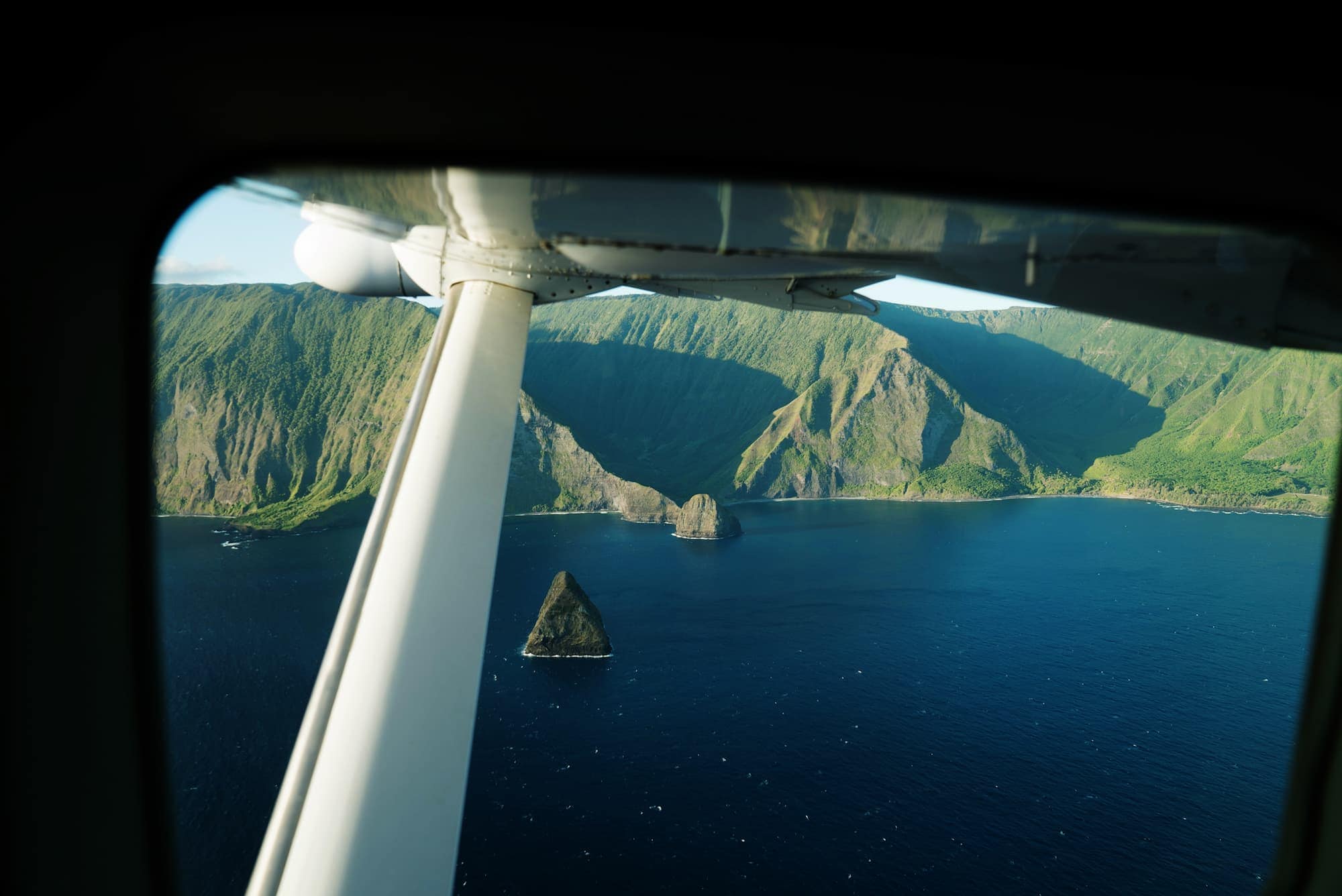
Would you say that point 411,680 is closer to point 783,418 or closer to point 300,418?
point 300,418

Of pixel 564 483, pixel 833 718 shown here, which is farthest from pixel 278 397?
pixel 833 718

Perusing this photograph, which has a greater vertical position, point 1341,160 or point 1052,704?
point 1341,160

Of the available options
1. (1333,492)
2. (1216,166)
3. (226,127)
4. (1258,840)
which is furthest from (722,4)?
(1258,840)

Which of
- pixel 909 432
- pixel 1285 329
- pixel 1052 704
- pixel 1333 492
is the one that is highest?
pixel 1285 329

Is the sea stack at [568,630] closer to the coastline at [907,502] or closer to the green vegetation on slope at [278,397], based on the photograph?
the coastline at [907,502]

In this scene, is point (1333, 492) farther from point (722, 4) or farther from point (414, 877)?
point (414, 877)

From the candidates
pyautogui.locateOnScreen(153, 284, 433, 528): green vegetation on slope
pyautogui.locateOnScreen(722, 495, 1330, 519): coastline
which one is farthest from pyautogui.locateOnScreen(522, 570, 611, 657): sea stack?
pyautogui.locateOnScreen(722, 495, 1330, 519): coastline

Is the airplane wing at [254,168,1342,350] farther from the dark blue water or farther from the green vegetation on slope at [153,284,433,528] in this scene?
the green vegetation on slope at [153,284,433,528]
